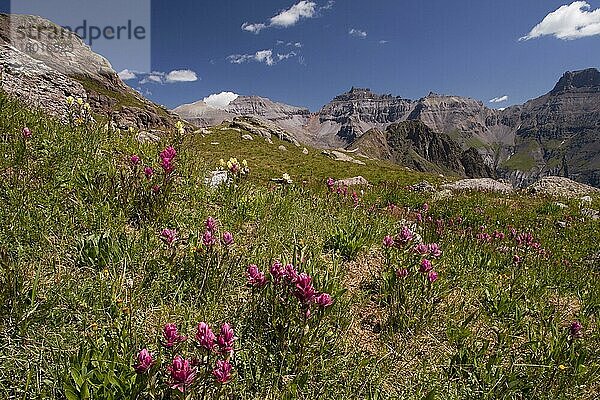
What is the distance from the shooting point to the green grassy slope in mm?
2633

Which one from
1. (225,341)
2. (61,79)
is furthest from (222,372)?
(61,79)

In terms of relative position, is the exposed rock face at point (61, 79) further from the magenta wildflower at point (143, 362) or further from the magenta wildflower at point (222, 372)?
the magenta wildflower at point (222, 372)

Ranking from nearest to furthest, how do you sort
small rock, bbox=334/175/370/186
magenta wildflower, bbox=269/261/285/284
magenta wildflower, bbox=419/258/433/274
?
magenta wildflower, bbox=269/261/285/284, magenta wildflower, bbox=419/258/433/274, small rock, bbox=334/175/370/186

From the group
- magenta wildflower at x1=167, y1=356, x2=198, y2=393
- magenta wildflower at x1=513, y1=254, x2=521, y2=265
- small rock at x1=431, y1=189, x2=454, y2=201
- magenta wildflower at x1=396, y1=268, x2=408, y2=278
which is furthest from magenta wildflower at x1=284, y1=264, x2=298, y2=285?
small rock at x1=431, y1=189, x2=454, y2=201

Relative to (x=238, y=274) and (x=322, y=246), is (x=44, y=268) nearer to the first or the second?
(x=238, y=274)

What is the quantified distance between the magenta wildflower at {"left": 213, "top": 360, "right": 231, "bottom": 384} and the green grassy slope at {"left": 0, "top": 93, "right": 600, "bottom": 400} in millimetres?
71

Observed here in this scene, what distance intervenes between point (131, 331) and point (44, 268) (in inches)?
50.7

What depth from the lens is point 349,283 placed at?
4582mm

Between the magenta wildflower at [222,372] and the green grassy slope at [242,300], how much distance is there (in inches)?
2.8

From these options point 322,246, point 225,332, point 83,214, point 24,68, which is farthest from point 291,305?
point 24,68

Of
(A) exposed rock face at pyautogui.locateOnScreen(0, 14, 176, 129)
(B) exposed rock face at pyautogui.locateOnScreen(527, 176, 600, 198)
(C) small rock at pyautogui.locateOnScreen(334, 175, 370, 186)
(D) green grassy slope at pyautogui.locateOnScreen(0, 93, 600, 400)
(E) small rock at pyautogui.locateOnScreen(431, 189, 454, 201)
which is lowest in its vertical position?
(D) green grassy slope at pyautogui.locateOnScreen(0, 93, 600, 400)

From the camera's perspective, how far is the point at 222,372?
218 cm

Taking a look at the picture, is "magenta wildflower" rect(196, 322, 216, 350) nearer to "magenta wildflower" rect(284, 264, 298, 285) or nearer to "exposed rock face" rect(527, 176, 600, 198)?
"magenta wildflower" rect(284, 264, 298, 285)

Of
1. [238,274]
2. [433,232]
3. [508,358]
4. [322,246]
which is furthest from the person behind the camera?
[433,232]
